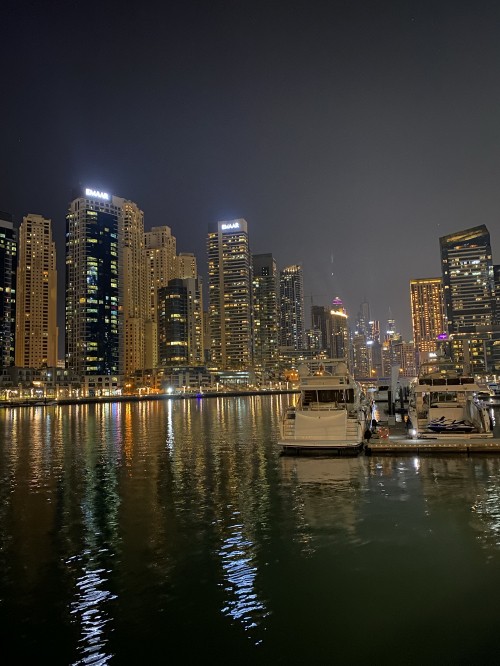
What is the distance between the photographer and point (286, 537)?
14664mm

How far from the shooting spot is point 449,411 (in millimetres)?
34688

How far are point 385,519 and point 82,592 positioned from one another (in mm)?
9487

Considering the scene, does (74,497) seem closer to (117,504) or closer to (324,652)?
(117,504)

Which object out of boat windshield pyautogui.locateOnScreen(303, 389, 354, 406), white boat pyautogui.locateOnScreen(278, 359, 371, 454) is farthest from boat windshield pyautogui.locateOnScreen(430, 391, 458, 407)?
boat windshield pyautogui.locateOnScreen(303, 389, 354, 406)

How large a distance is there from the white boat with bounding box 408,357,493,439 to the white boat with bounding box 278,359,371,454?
4907mm

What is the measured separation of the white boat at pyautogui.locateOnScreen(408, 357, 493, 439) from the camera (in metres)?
33.0

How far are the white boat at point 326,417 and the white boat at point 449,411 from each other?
16.1 feet

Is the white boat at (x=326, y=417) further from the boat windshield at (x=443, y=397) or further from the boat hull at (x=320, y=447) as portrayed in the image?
the boat windshield at (x=443, y=397)

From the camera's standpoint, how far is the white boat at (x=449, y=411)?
32969mm

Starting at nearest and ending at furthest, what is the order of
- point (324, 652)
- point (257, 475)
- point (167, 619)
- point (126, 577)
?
point (324, 652)
point (167, 619)
point (126, 577)
point (257, 475)

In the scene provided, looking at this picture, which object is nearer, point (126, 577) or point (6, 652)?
point (6, 652)

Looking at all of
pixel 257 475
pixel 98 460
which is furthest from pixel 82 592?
pixel 98 460

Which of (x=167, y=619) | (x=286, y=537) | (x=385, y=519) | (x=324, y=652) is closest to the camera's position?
(x=324, y=652)

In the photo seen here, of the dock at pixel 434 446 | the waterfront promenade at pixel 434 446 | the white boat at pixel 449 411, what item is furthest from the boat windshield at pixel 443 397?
the dock at pixel 434 446
